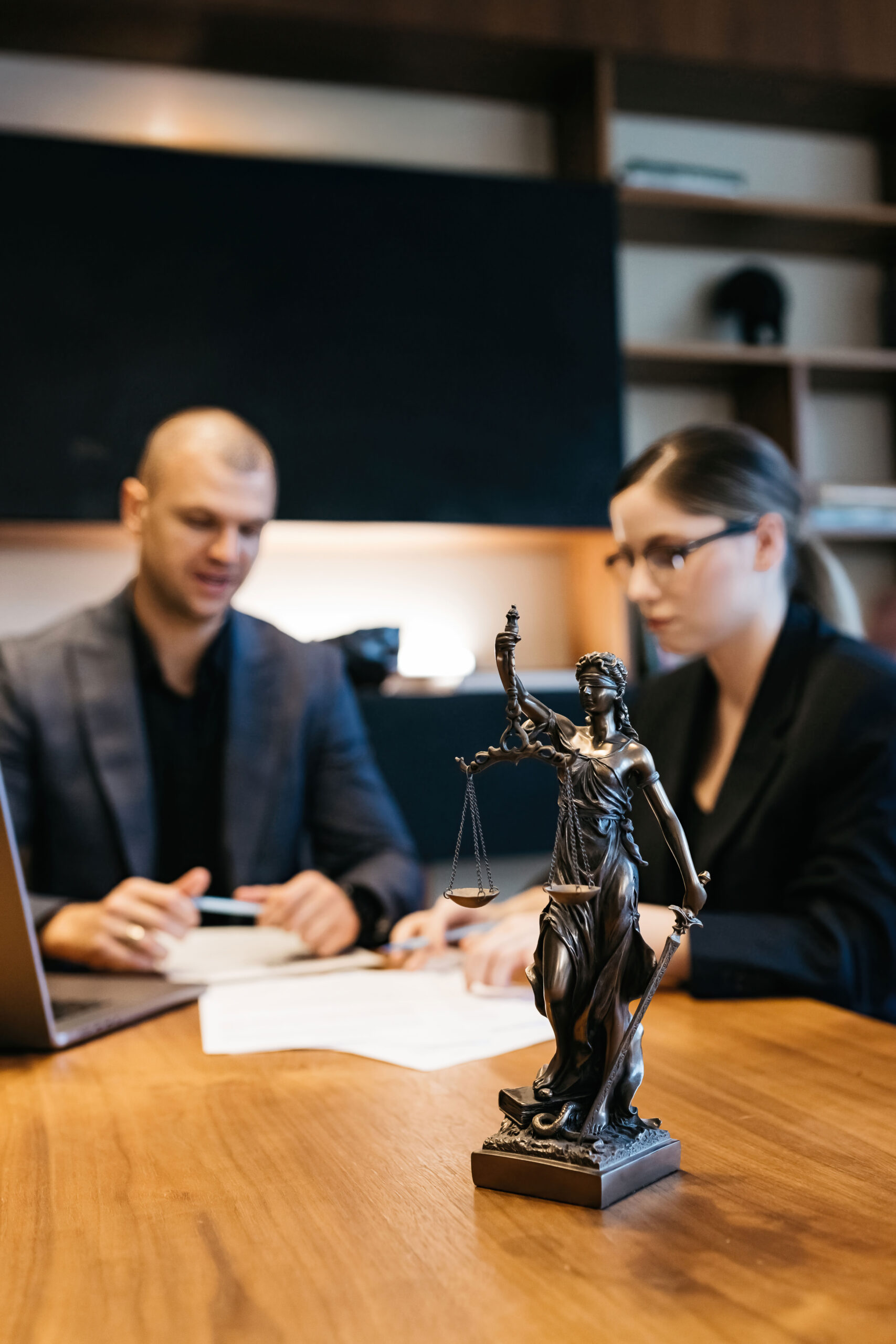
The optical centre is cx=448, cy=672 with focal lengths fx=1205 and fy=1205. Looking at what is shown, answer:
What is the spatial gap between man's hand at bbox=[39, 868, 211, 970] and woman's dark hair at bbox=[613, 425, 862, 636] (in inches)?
29.9

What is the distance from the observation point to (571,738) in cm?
70

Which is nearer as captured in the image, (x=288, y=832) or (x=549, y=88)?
(x=288, y=832)

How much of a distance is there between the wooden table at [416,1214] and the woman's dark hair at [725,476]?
0.76m

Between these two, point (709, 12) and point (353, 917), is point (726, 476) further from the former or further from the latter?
point (709, 12)

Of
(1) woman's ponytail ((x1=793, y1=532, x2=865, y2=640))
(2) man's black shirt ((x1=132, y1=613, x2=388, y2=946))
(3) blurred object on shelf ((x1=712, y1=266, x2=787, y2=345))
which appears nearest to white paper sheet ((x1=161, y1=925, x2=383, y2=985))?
(2) man's black shirt ((x1=132, y1=613, x2=388, y2=946))

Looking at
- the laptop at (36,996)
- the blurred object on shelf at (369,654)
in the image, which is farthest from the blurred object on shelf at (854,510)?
the laptop at (36,996)

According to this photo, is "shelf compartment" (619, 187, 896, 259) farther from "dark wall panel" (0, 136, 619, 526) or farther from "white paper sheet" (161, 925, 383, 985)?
"white paper sheet" (161, 925, 383, 985)

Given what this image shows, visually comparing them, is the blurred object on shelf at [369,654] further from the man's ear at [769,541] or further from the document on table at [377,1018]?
the document on table at [377,1018]

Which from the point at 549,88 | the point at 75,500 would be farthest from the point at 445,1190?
the point at 549,88

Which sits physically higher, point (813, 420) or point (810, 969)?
point (813, 420)

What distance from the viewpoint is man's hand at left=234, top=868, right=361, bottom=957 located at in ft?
4.89

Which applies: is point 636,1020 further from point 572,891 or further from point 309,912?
point 309,912

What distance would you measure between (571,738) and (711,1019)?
1.72 ft

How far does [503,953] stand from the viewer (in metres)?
1.17
